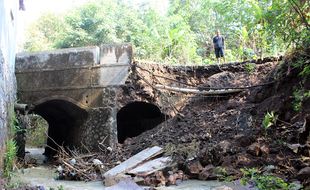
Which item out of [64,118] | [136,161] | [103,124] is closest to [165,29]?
[64,118]

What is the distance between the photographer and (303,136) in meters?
3.84

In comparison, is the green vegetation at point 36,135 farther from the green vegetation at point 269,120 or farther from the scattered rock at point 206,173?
the green vegetation at point 269,120

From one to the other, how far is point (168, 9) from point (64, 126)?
1399 centimetres

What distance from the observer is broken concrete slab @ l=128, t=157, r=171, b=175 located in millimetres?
4727

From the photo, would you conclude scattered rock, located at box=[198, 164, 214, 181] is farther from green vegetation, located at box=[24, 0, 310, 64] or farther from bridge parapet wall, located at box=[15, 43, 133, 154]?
green vegetation, located at box=[24, 0, 310, 64]

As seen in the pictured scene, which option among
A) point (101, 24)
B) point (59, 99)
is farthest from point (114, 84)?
point (101, 24)

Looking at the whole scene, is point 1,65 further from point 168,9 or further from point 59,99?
point 168,9

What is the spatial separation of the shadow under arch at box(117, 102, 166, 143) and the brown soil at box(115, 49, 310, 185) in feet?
2.66

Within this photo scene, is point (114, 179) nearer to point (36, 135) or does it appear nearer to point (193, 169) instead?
point (193, 169)

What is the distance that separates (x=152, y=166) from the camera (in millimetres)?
4887

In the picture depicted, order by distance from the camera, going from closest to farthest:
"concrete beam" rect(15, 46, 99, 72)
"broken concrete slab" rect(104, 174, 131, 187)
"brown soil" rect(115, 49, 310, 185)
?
"brown soil" rect(115, 49, 310, 185) → "broken concrete slab" rect(104, 174, 131, 187) → "concrete beam" rect(15, 46, 99, 72)


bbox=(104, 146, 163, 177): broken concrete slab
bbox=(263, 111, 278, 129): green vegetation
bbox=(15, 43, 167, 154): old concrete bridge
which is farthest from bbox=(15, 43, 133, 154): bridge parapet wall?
bbox=(263, 111, 278, 129): green vegetation

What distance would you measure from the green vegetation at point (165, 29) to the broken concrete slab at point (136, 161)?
16.1ft

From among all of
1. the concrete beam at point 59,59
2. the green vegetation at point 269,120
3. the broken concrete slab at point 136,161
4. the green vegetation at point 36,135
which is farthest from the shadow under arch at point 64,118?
the green vegetation at point 36,135
